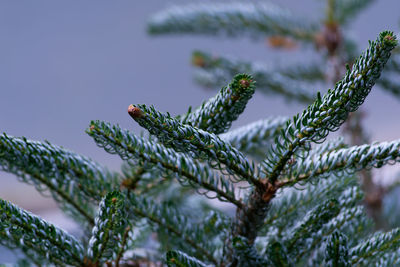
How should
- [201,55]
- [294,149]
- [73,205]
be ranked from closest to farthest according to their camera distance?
1. [294,149]
2. [73,205]
3. [201,55]

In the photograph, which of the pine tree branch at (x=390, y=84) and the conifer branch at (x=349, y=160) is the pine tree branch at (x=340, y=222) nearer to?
the conifer branch at (x=349, y=160)

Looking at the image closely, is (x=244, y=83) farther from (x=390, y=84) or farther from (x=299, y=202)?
(x=390, y=84)

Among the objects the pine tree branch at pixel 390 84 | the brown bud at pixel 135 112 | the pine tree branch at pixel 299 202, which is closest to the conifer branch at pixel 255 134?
the pine tree branch at pixel 299 202

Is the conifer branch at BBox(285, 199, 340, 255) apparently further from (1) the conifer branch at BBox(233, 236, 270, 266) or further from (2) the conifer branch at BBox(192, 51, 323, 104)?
(2) the conifer branch at BBox(192, 51, 323, 104)

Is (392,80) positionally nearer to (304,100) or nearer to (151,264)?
(304,100)

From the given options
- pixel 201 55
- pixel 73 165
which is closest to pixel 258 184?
pixel 73 165
